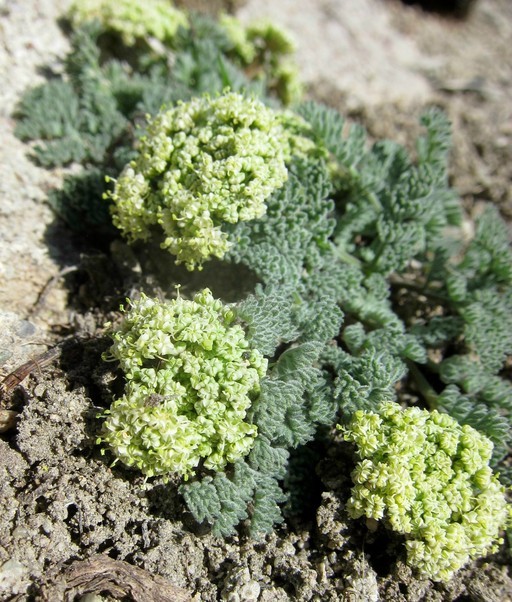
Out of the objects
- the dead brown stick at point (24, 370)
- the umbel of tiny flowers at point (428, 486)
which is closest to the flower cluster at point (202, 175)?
the dead brown stick at point (24, 370)

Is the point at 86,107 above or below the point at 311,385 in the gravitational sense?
above

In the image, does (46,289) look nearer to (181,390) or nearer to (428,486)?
(181,390)

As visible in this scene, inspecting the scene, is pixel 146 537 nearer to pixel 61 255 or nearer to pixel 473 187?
pixel 61 255

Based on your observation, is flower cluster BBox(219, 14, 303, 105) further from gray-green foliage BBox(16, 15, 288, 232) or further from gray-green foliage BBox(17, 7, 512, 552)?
gray-green foliage BBox(17, 7, 512, 552)

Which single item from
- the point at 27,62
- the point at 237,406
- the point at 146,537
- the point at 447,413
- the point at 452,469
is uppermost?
the point at 27,62

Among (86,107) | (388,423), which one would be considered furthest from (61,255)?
(388,423)

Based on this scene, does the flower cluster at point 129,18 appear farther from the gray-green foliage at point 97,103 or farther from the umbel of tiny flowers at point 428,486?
the umbel of tiny flowers at point 428,486
